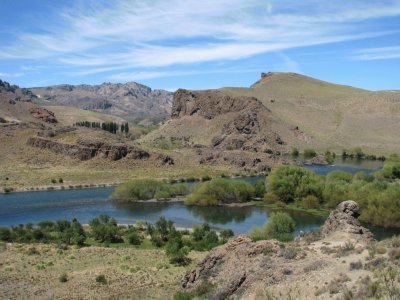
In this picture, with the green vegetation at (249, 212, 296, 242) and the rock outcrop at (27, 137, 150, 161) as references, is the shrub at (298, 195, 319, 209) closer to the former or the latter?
the green vegetation at (249, 212, 296, 242)

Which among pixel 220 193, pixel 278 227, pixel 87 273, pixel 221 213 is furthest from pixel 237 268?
pixel 220 193

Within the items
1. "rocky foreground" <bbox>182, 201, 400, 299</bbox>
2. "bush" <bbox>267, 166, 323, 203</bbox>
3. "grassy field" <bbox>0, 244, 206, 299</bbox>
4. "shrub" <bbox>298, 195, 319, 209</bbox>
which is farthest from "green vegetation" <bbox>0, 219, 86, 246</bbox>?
"bush" <bbox>267, 166, 323, 203</bbox>

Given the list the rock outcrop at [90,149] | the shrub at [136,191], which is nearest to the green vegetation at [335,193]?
the shrub at [136,191]

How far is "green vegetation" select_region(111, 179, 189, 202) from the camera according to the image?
4434 inches

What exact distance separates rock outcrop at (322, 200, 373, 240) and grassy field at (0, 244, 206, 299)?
13541 mm

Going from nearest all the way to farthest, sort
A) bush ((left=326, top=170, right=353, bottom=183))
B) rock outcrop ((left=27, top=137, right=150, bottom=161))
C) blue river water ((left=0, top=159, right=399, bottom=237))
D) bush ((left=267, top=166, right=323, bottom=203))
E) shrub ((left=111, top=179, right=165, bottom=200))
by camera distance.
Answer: blue river water ((left=0, top=159, right=399, bottom=237)) → bush ((left=267, top=166, right=323, bottom=203)) → shrub ((left=111, top=179, right=165, bottom=200)) → bush ((left=326, top=170, right=353, bottom=183)) → rock outcrop ((left=27, top=137, right=150, bottom=161))

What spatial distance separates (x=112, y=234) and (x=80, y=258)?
12.1 metres

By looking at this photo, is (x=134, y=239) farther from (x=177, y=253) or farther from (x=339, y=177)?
(x=339, y=177)

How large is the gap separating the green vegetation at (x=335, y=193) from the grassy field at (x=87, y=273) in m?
34.8

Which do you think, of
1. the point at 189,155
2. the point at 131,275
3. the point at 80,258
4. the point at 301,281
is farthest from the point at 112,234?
the point at 189,155

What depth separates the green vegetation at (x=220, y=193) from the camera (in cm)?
10506

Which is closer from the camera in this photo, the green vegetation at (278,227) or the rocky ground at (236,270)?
the rocky ground at (236,270)

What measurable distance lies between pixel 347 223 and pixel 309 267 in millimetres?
12118

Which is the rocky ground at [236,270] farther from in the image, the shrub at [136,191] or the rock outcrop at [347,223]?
the shrub at [136,191]
